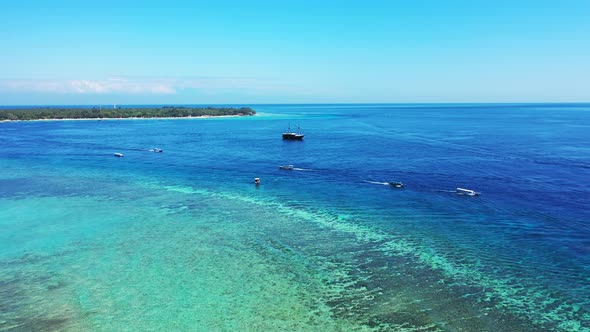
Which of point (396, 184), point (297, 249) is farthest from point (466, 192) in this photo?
point (297, 249)

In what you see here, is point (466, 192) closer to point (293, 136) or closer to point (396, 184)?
point (396, 184)

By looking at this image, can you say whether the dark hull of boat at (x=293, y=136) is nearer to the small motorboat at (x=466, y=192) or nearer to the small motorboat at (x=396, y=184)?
the small motorboat at (x=396, y=184)

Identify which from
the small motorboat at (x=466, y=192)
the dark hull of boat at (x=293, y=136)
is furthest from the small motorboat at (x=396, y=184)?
the dark hull of boat at (x=293, y=136)

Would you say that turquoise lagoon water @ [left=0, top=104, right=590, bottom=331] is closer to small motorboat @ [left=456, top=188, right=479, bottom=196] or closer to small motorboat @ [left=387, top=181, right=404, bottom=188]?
small motorboat @ [left=456, top=188, right=479, bottom=196]

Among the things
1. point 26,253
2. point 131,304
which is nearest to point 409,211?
point 131,304

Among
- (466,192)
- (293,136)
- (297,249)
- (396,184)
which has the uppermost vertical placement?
(293,136)

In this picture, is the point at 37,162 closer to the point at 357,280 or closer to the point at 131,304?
the point at 131,304

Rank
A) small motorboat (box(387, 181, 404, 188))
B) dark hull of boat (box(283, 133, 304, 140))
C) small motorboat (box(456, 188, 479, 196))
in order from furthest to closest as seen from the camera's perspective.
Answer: dark hull of boat (box(283, 133, 304, 140)) → small motorboat (box(387, 181, 404, 188)) → small motorboat (box(456, 188, 479, 196))

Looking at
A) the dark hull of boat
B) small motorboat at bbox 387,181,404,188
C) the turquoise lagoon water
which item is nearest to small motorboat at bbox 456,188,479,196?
the turquoise lagoon water
